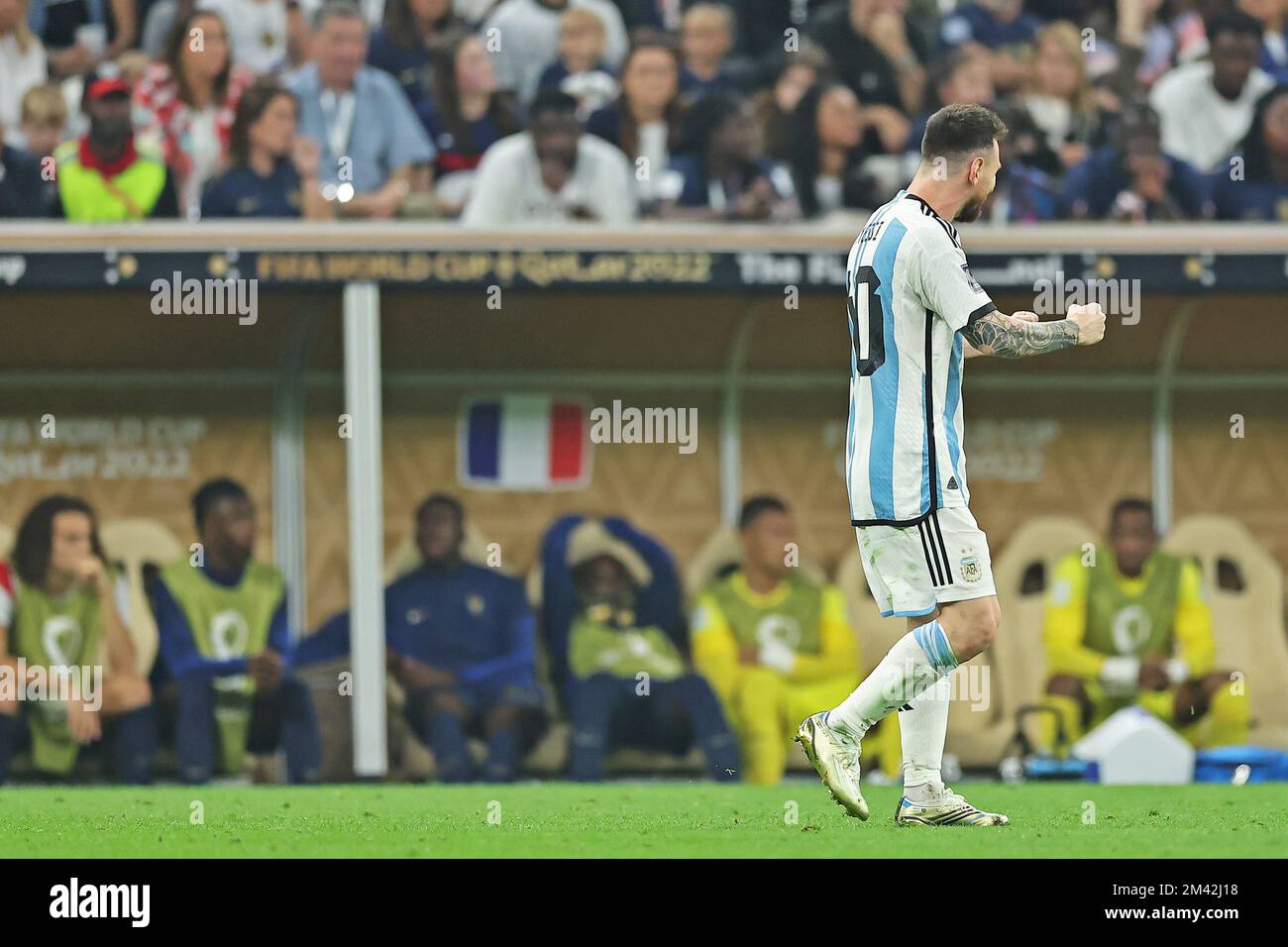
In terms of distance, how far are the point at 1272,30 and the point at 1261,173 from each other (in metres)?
1.33

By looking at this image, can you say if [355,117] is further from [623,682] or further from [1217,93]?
[1217,93]

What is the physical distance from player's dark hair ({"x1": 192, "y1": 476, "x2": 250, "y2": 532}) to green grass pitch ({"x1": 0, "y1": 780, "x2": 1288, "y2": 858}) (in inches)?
118

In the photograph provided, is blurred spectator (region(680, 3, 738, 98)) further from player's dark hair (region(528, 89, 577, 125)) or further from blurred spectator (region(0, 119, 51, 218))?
blurred spectator (region(0, 119, 51, 218))

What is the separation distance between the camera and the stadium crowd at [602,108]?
389 inches

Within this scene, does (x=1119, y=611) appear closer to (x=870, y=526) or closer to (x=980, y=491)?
(x=980, y=491)

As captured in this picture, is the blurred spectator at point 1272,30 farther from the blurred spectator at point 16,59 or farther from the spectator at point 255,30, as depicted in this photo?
the blurred spectator at point 16,59

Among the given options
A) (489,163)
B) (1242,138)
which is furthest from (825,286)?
(1242,138)

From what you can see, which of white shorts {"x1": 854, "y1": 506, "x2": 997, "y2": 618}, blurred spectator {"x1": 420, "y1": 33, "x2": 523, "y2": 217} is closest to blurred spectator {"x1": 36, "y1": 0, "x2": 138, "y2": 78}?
blurred spectator {"x1": 420, "y1": 33, "x2": 523, "y2": 217}

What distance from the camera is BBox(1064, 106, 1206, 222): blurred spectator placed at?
10.2 m

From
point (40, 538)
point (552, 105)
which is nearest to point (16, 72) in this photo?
point (40, 538)

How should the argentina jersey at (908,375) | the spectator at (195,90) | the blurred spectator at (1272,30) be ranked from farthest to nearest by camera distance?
the blurred spectator at (1272,30)
the spectator at (195,90)
the argentina jersey at (908,375)

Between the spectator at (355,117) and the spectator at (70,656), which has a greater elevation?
the spectator at (355,117)

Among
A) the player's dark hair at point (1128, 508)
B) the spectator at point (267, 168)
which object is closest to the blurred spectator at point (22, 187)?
the spectator at point (267, 168)

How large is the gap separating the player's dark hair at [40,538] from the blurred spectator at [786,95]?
3574 millimetres
